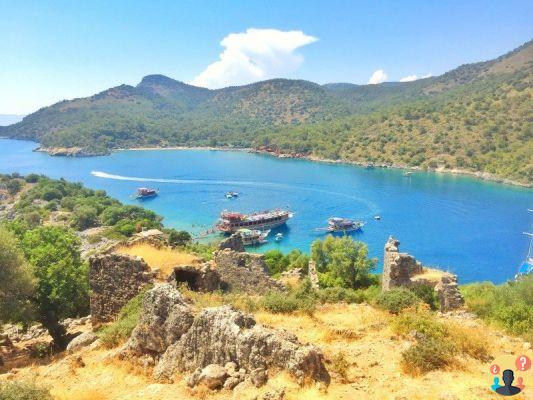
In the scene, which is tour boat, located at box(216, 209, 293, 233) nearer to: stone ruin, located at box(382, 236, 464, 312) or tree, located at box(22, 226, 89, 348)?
stone ruin, located at box(382, 236, 464, 312)

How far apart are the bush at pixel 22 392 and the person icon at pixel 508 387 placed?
300 inches

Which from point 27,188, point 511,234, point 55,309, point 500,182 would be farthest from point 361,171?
point 55,309

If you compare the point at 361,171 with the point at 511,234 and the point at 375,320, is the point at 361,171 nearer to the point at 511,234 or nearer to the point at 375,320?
the point at 511,234

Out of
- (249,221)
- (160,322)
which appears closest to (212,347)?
(160,322)

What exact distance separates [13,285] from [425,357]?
13951 millimetres

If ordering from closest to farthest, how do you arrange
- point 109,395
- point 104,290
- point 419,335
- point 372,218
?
point 109,395 → point 419,335 → point 104,290 → point 372,218

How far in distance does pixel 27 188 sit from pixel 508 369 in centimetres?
11571

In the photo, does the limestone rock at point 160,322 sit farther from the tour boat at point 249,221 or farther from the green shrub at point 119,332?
the tour boat at point 249,221

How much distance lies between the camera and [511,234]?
74.4 meters

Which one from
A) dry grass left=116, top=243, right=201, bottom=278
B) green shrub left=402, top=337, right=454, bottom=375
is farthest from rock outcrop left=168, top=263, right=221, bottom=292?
green shrub left=402, top=337, right=454, bottom=375

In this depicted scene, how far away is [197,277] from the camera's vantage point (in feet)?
52.6

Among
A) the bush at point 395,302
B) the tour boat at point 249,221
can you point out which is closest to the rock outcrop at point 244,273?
the bush at point 395,302

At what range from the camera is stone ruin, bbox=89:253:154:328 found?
13984 mm

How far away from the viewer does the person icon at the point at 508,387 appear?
20.8 feet
